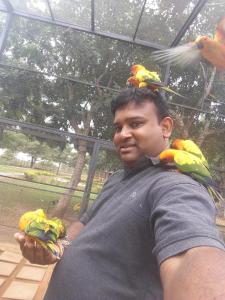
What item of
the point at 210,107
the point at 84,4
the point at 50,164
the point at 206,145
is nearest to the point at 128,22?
the point at 84,4

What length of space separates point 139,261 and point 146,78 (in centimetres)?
96

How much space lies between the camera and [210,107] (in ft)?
22.5

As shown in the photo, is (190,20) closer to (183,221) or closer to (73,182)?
(183,221)

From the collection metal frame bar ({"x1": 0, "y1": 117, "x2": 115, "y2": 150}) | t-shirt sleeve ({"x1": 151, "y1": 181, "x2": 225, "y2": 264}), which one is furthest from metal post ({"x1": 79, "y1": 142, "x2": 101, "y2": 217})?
t-shirt sleeve ({"x1": 151, "y1": 181, "x2": 225, "y2": 264})

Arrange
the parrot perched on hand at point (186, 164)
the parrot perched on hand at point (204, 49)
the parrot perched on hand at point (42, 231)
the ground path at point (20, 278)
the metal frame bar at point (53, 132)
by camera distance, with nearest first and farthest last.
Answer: the parrot perched on hand at point (42, 231), the parrot perched on hand at point (186, 164), the ground path at point (20, 278), the parrot perched on hand at point (204, 49), the metal frame bar at point (53, 132)

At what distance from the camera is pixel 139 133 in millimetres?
1072

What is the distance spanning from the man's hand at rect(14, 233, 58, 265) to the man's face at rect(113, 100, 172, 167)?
1.31ft

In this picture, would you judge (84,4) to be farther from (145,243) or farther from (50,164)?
(50,164)

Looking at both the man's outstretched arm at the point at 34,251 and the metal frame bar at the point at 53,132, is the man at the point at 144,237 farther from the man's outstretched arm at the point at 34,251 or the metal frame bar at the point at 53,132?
the metal frame bar at the point at 53,132

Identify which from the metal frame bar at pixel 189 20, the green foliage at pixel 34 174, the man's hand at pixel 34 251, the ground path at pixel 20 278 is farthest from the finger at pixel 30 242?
the green foliage at pixel 34 174

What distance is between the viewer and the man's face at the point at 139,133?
3.51ft

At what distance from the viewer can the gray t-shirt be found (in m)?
0.60

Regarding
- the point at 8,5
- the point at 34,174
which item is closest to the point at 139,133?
the point at 8,5

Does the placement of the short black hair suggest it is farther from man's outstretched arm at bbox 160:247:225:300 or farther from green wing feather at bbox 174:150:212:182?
man's outstretched arm at bbox 160:247:225:300
